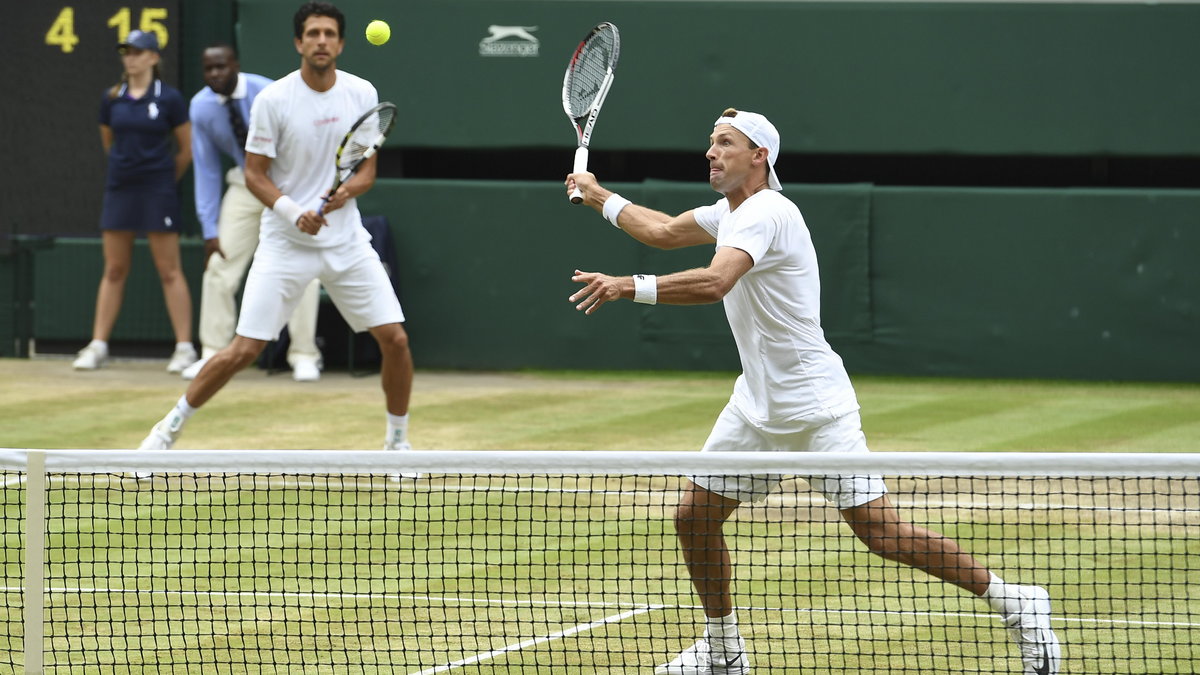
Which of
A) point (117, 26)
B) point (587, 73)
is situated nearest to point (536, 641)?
point (587, 73)

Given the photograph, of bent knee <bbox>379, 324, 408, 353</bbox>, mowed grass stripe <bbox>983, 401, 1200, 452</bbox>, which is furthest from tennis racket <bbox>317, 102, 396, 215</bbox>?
mowed grass stripe <bbox>983, 401, 1200, 452</bbox>

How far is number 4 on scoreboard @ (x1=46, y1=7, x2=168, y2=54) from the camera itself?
42.8 ft

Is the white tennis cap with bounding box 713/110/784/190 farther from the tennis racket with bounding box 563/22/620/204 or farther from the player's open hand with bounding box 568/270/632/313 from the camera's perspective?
the tennis racket with bounding box 563/22/620/204

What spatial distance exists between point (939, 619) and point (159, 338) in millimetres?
8465

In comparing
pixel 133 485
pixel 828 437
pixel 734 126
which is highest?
pixel 734 126

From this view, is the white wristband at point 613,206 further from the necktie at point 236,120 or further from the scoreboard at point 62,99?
the scoreboard at point 62,99

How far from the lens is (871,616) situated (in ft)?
19.9

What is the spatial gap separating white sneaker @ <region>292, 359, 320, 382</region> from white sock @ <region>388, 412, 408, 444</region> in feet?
11.5

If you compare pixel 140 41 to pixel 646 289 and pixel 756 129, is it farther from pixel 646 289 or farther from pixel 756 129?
pixel 646 289

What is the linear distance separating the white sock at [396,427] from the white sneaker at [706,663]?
352 centimetres

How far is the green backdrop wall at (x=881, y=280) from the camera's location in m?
12.4

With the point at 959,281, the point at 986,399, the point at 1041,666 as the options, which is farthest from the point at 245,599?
the point at 959,281

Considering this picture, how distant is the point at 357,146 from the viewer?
8.68 m

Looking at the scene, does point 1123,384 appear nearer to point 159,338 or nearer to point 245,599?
point 159,338
